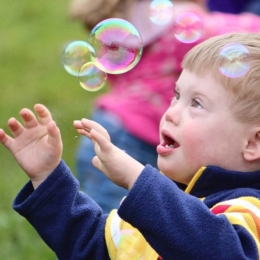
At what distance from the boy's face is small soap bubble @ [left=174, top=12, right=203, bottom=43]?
52 cm

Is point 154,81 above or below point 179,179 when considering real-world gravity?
below

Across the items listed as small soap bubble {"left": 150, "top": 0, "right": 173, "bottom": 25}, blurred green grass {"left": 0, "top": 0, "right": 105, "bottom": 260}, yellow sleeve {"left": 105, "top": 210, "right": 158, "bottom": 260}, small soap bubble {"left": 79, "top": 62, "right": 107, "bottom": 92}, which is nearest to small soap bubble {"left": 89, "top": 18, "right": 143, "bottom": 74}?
small soap bubble {"left": 79, "top": 62, "right": 107, "bottom": 92}

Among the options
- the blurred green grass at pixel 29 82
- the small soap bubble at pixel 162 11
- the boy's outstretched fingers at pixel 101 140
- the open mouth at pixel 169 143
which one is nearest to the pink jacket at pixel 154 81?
the blurred green grass at pixel 29 82

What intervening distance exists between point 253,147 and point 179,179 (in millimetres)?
218

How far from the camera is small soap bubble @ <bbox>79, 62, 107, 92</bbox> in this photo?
2.56m

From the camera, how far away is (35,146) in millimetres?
2258

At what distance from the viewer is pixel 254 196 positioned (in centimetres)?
213

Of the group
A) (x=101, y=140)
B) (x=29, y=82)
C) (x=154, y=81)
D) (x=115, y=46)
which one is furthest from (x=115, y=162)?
(x=29, y=82)

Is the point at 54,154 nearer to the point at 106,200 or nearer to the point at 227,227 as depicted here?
the point at 227,227

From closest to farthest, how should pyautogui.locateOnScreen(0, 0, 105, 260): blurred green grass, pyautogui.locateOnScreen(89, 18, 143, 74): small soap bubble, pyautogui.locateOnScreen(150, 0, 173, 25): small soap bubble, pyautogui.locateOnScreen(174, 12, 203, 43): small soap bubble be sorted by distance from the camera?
1. pyautogui.locateOnScreen(89, 18, 143, 74): small soap bubble
2. pyautogui.locateOnScreen(174, 12, 203, 43): small soap bubble
3. pyautogui.locateOnScreen(150, 0, 173, 25): small soap bubble
4. pyautogui.locateOnScreen(0, 0, 105, 260): blurred green grass

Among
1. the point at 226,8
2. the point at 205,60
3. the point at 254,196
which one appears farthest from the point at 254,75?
the point at 226,8

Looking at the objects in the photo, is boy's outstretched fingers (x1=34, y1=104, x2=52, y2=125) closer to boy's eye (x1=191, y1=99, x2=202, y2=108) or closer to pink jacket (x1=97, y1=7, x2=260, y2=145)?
boy's eye (x1=191, y1=99, x2=202, y2=108)

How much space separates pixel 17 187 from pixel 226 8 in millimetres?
1671

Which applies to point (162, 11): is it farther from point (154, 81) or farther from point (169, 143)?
point (154, 81)
